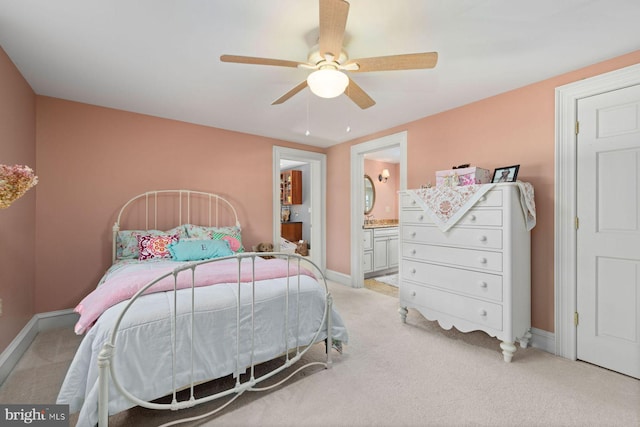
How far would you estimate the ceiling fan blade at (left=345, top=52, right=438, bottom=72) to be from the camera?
1691 millimetres

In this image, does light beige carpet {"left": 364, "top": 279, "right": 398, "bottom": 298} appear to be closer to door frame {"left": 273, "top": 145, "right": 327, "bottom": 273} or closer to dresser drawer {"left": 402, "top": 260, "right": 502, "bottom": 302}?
door frame {"left": 273, "top": 145, "right": 327, "bottom": 273}

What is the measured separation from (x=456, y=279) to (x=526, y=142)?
4.70 ft

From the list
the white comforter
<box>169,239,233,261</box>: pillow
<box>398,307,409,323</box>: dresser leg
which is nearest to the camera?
the white comforter

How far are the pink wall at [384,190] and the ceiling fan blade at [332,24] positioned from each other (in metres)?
4.72

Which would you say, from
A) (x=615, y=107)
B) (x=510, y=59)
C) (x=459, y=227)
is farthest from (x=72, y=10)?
(x=615, y=107)

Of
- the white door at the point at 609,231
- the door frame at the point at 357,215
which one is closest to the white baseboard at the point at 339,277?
the door frame at the point at 357,215

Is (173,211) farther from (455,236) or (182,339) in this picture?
(455,236)

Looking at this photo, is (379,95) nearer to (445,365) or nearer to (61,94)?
(445,365)

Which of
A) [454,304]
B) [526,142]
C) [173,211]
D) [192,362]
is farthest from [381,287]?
[192,362]

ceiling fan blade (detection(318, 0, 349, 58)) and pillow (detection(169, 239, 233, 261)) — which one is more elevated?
ceiling fan blade (detection(318, 0, 349, 58))

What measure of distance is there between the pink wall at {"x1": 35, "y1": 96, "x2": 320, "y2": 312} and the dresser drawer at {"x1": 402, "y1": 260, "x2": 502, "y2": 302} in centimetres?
284

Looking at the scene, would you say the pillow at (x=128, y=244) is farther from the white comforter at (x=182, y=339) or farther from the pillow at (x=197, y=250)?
the white comforter at (x=182, y=339)

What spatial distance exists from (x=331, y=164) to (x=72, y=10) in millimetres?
3708

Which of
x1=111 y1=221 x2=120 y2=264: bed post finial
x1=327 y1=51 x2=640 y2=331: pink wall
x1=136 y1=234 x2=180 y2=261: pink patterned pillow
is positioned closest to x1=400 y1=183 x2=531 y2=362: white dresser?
x1=327 y1=51 x2=640 y2=331: pink wall
